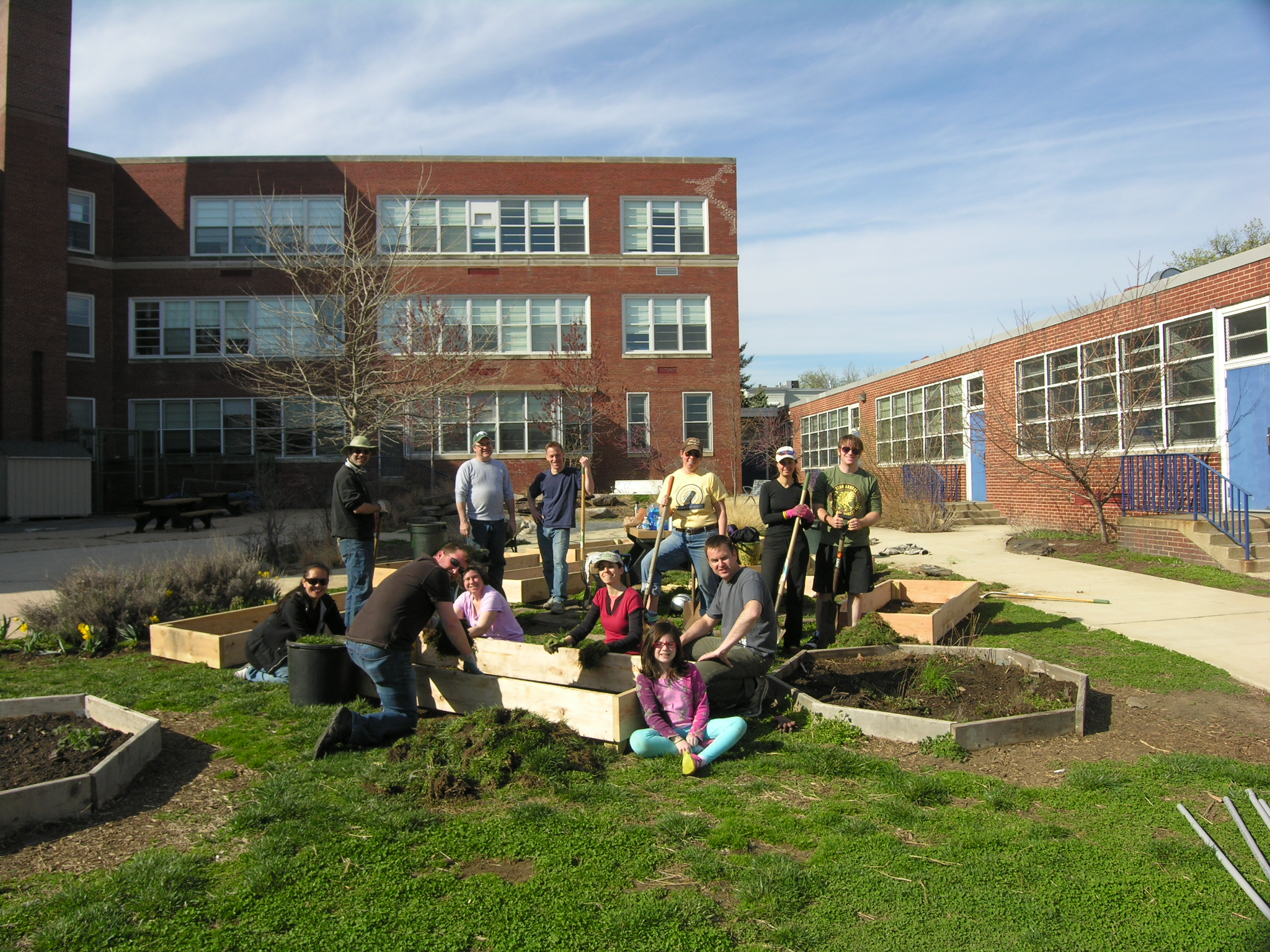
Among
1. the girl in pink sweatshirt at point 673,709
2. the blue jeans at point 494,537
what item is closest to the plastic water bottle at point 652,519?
the blue jeans at point 494,537

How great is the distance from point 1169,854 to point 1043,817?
536 millimetres

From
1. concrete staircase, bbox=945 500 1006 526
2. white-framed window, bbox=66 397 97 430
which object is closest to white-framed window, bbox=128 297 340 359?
white-framed window, bbox=66 397 97 430

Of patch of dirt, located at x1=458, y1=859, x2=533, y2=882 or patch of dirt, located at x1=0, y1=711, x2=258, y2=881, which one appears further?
patch of dirt, located at x1=0, y1=711, x2=258, y2=881

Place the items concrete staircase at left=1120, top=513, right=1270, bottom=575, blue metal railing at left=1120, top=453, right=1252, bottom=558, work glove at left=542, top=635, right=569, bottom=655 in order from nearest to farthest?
work glove at left=542, top=635, right=569, bottom=655
concrete staircase at left=1120, top=513, right=1270, bottom=575
blue metal railing at left=1120, top=453, right=1252, bottom=558

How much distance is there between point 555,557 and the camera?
8844 millimetres

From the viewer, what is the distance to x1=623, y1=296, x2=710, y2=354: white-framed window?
28688 millimetres

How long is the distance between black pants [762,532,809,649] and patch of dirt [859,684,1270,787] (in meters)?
1.95

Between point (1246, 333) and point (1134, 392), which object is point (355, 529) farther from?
point (1134, 392)

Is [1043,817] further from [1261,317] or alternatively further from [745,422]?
[745,422]

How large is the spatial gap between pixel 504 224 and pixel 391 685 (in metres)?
25.4

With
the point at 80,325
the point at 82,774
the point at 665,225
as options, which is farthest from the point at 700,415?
the point at 82,774

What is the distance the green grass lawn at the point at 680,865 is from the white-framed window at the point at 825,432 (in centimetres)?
2442

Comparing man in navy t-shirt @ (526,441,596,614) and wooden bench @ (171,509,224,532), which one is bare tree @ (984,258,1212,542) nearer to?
man in navy t-shirt @ (526,441,596,614)

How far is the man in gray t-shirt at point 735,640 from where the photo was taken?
5.51 m
